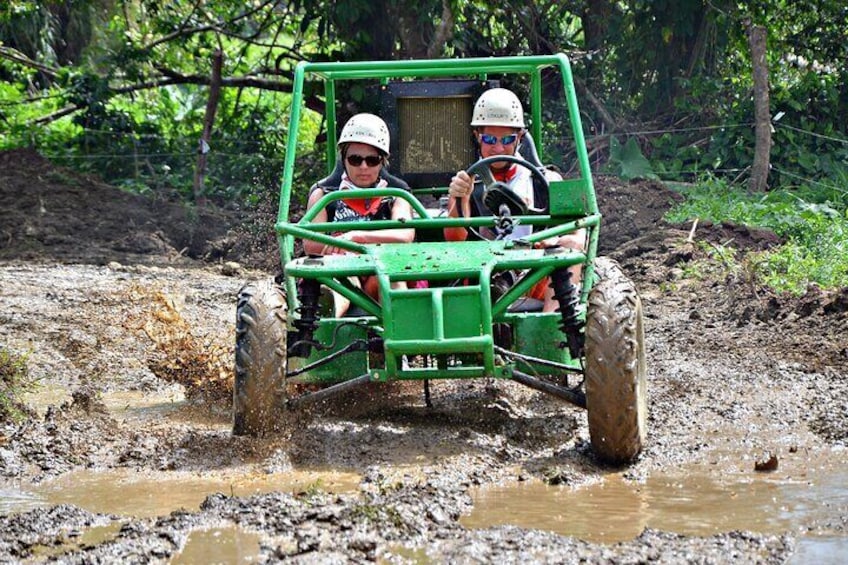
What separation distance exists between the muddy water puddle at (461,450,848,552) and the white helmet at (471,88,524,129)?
2169mm

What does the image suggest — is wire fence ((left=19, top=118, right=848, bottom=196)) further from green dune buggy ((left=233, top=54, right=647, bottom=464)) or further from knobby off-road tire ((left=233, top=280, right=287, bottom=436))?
knobby off-road tire ((left=233, top=280, right=287, bottom=436))

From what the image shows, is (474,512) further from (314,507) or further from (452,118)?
(452,118)

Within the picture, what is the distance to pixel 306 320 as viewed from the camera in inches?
240

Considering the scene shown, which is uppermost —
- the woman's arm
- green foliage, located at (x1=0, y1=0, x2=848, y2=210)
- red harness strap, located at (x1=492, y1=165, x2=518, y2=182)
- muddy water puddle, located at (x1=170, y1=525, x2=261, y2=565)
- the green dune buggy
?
green foliage, located at (x1=0, y1=0, x2=848, y2=210)

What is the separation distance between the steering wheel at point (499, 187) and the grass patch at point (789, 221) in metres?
3.69

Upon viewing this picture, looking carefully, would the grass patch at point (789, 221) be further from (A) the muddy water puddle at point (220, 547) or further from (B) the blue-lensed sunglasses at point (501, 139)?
(A) the muddy water puddle at point (220, 547)

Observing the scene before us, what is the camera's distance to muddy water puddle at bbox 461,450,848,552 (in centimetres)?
462

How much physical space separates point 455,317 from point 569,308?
681mm

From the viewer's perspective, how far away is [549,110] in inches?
609

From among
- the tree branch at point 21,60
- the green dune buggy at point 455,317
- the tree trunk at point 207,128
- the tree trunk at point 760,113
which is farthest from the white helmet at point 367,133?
the tree branch at point 21,60

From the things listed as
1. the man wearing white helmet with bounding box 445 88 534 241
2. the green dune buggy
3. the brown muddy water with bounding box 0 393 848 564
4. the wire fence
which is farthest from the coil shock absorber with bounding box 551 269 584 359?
the wire fence

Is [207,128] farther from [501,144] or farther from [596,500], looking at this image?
[596,500]

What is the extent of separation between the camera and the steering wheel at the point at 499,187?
648 cm

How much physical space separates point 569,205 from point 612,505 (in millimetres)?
1826
